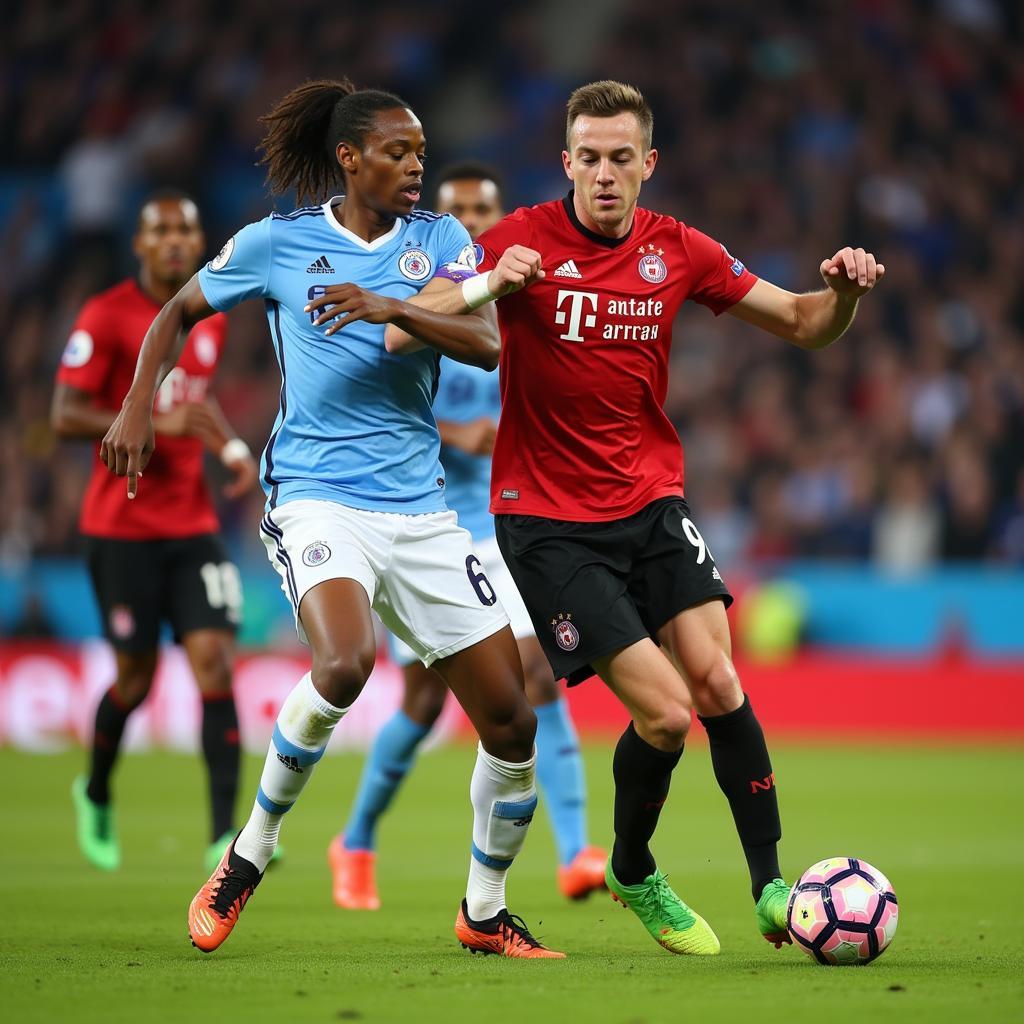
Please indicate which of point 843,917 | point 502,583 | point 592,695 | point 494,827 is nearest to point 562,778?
point 502,583

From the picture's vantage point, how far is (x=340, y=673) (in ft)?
17.4

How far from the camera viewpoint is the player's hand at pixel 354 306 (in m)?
5.14

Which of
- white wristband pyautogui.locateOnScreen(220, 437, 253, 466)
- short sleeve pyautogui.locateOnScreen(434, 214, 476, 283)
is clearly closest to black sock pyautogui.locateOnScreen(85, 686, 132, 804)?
white wristband pyautogui.locateOnScreen(220, 437, 253, 466)

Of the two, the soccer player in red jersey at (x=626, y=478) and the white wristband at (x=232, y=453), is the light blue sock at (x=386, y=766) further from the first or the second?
the soccer player in red jersey at (x=626, y=478)

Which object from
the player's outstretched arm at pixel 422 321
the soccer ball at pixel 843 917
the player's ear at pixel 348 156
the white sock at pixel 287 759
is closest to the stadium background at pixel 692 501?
the soccer ball at pixel 843 917

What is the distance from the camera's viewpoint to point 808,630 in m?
16.0

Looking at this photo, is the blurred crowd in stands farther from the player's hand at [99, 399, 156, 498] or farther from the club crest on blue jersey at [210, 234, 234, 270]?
the player's hand at [99, 399, 156, 498]

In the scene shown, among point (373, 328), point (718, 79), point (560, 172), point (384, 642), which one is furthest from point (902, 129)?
point (373, 328)

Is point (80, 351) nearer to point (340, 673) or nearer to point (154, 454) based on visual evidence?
point (154, 454)

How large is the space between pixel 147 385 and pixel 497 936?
206 cm

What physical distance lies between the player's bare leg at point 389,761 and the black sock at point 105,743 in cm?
136

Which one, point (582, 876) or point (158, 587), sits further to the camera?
point (158, 587)

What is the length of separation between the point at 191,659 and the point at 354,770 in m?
5.63

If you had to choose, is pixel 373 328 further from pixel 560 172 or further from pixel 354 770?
pixel 560 172
